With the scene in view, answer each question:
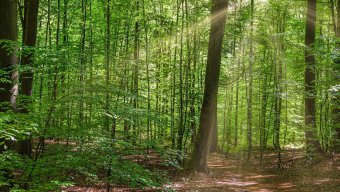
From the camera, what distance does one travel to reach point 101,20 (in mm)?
16031

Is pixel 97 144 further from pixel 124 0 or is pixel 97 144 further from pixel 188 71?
pixel 124 0

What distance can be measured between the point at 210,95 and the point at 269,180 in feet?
14.2

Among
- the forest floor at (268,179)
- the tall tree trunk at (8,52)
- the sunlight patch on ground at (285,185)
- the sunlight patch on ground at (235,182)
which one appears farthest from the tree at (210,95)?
the tall tree trunk at (8,52)

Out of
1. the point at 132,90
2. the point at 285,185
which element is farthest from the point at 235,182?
the point at 132,90

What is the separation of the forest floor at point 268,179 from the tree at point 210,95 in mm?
633

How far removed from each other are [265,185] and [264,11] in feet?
36.7

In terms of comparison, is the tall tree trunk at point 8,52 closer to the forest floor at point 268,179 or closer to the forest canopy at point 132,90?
the forest canopy at point 132,90

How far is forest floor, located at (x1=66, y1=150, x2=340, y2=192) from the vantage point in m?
10.3

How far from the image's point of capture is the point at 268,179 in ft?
40.8

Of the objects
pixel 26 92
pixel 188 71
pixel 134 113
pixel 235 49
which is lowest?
pixel 134 113

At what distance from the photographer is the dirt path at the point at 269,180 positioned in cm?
1040

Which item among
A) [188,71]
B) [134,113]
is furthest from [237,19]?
[134,113]

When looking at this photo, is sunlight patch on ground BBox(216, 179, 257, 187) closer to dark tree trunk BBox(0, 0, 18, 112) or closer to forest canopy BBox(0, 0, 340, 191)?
forest canopy BBox(0, 0, 340, 191)

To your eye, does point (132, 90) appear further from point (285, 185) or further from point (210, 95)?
point (285, 185)
